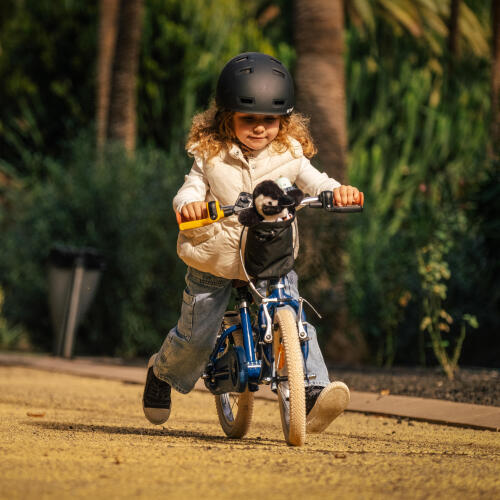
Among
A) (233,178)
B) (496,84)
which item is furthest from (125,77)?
(233,178)

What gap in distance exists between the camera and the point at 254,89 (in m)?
5.08

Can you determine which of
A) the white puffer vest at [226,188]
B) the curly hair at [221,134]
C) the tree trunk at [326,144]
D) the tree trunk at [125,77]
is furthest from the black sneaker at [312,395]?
the tree trunk at [125,77]

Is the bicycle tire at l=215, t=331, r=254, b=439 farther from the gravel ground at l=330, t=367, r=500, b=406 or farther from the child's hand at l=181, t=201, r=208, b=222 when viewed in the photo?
the gravel ground at l=330, t=367, r=500, b=406

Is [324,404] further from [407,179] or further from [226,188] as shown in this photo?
[407,179]

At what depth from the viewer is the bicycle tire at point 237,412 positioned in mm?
5520

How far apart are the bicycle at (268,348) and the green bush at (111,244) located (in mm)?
7000

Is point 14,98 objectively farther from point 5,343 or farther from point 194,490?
point 194,490

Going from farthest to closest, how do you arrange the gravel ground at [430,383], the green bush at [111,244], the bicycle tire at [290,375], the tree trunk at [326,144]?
the green bush at [111,244] → the tree trunk at [326,144] → the gravel ground at [430,383] → the bicycle tire at [290,375]

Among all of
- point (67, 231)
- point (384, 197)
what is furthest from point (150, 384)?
point (384, 197)

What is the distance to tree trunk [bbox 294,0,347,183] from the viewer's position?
11812mm

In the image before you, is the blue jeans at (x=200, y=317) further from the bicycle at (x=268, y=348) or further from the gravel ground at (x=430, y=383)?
the gravel ground at (x=430, y=383)

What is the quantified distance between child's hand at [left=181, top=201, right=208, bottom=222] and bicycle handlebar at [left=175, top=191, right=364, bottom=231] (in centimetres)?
1

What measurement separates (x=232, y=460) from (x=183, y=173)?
8.42 m

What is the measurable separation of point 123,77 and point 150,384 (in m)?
11.0
